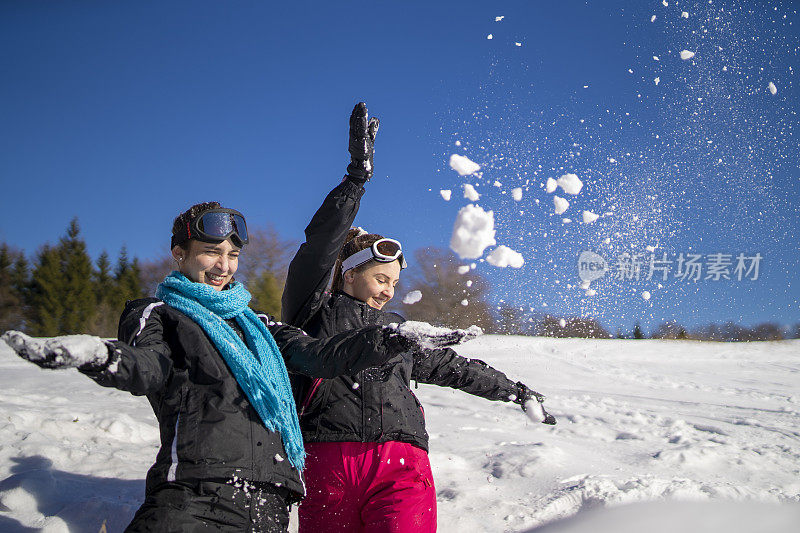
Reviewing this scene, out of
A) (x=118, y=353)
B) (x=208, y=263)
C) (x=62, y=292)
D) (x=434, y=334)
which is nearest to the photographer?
(x=118, y=353)

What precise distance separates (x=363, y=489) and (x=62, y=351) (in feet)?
4.02

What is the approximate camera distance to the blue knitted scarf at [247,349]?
6.14 feet

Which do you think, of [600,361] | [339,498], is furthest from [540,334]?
[339,498]

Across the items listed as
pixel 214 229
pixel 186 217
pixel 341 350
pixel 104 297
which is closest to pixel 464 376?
pixel 341 350

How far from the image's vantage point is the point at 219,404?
1.78 metres

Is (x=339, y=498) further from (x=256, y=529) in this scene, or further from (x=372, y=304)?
(x=372, y=304)

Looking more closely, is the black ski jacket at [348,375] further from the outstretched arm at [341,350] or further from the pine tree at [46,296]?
the pine tree at [46,296]

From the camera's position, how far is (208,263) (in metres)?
2.17

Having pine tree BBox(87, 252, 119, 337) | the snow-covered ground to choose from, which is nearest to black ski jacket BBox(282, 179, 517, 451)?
the snow-covered ground

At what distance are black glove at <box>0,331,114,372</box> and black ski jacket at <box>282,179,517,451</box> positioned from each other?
3.02 ft

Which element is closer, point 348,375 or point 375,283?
point 348,375

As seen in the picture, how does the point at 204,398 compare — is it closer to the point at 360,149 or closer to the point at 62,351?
the point at 62,351

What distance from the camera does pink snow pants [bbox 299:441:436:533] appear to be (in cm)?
200

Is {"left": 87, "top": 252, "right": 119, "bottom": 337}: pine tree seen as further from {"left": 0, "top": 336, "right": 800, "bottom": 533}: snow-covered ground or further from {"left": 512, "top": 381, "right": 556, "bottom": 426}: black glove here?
{"left": 512, "top": 381, "right": 556, "bottom": 426}: black glove
